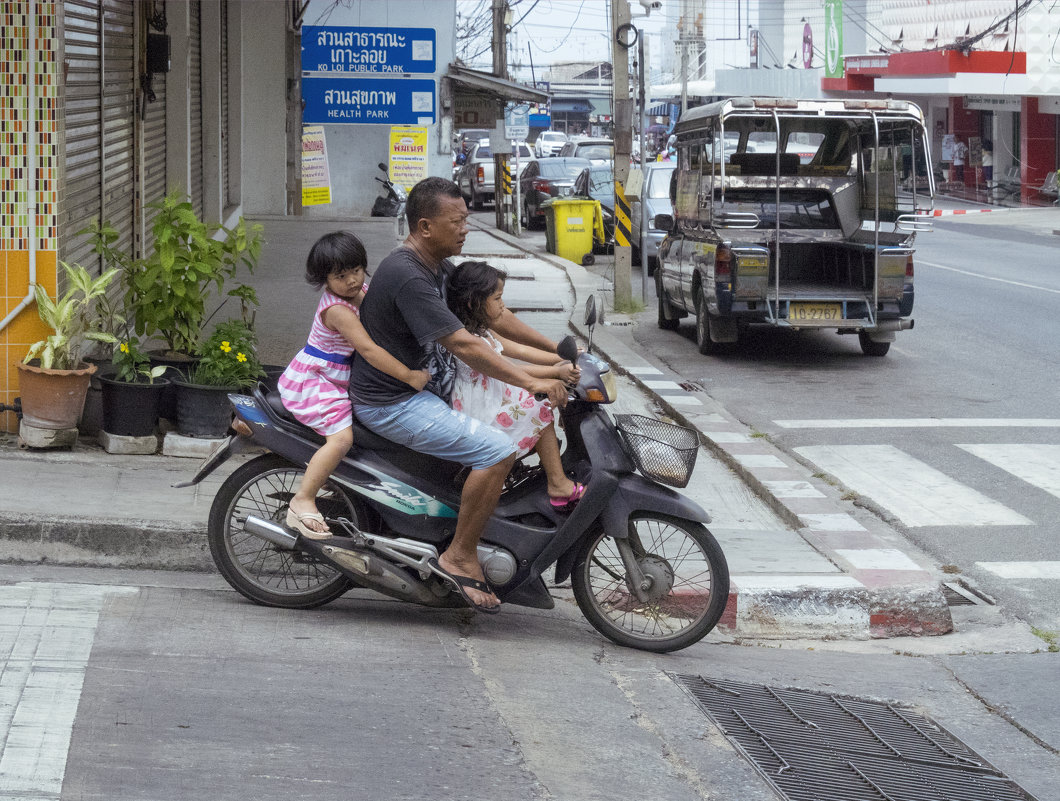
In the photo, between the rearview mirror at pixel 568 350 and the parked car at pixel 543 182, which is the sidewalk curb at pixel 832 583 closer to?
the rearview mirror at pixel 568 350

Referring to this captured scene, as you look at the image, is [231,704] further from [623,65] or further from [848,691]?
[623,65]

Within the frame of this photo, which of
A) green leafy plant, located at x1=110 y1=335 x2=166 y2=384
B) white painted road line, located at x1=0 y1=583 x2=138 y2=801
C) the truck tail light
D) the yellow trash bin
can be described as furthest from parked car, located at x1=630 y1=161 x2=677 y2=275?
white painted road line, located at x1=0 y1=583 x2=138 y2=801

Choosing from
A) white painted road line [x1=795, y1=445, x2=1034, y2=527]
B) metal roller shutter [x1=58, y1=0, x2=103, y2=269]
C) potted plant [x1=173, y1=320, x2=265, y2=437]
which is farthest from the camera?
metal roller shutter [x1=58, y1=0, x2=103, y2=269]

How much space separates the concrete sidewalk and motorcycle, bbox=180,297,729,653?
630mm

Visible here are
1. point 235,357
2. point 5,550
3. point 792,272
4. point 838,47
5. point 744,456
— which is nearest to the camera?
point 5,550

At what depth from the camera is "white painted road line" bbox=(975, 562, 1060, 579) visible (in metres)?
6.60

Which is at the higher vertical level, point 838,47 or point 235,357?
point 838,47

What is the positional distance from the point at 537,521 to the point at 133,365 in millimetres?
3169

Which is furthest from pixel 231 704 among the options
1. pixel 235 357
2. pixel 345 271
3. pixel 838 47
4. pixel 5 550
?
pixel 838 47

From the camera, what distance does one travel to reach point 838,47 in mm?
54406

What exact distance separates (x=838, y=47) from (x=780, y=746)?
53.5 m

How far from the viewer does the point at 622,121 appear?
16281mm

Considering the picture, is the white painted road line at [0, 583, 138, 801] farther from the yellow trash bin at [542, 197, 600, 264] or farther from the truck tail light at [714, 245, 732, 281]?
the yellow trash bin at [542, 197, 600, 264]

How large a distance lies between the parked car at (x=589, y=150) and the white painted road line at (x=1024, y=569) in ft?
103
